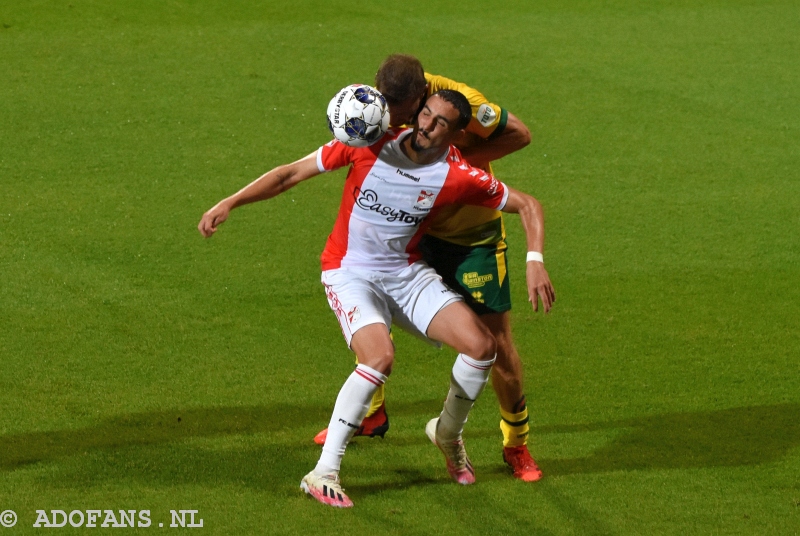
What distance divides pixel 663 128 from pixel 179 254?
16.0 feet

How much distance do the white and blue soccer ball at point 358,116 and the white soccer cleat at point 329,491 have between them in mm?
1447

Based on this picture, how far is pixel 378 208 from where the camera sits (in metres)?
5.14

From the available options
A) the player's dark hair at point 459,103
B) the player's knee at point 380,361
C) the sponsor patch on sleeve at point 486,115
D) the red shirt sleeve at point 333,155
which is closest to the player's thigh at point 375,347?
the player's knee at point 380,361

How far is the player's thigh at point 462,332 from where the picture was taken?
500cm

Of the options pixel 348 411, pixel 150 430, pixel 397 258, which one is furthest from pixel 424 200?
pixel 150 430

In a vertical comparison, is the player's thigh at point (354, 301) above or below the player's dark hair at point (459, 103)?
below

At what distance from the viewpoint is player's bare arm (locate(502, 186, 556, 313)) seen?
15.9 feet

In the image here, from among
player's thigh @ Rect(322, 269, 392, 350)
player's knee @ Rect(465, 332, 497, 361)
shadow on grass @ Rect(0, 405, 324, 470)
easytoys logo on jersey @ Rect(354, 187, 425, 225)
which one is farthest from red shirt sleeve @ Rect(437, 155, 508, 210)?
shadow on grass @ Rect(0, 405, 324, 470)

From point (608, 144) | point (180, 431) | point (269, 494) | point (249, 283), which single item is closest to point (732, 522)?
point (269, 494)

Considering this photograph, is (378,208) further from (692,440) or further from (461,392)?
(692,440)

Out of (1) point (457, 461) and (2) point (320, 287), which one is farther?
(2) point (320, 287)

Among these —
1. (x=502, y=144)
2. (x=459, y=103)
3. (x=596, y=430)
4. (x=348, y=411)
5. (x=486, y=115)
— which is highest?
(x=459, y=103)

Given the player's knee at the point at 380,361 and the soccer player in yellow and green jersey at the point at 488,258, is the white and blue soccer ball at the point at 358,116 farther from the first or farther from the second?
the player's knee at the point at 380,361

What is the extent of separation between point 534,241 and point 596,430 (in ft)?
4.55
